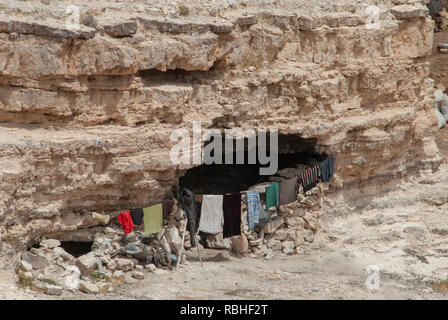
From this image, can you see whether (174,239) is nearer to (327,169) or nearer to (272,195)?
(272,195)

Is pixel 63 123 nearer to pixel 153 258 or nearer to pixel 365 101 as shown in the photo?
pixel 153 258

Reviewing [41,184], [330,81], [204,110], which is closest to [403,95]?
[330,81]

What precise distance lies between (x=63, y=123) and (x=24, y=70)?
1629 mm

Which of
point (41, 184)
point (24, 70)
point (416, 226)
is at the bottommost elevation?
point (416, 226)

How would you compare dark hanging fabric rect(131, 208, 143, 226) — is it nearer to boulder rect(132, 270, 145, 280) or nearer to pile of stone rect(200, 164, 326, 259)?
boulder rect(132, 270, 145, 280)

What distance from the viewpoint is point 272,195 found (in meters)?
22.0

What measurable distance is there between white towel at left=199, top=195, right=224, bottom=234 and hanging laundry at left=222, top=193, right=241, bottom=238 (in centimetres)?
13

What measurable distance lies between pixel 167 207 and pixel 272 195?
9.60 ft

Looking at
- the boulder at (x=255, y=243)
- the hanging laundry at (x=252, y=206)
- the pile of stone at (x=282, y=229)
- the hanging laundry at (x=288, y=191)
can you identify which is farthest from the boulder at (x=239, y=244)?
the hanging laundry at (x=288, y=191)

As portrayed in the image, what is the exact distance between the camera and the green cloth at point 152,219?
65.9ft

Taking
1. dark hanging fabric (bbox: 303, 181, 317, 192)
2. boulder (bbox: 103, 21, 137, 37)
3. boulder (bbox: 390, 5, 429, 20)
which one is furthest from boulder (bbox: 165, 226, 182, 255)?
boulder (bbox: 390, 5, 429, 20)

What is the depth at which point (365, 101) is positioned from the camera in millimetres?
24797

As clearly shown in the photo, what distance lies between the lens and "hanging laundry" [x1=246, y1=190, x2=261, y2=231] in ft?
70.1

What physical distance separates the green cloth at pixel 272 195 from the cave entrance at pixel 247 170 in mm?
1229
